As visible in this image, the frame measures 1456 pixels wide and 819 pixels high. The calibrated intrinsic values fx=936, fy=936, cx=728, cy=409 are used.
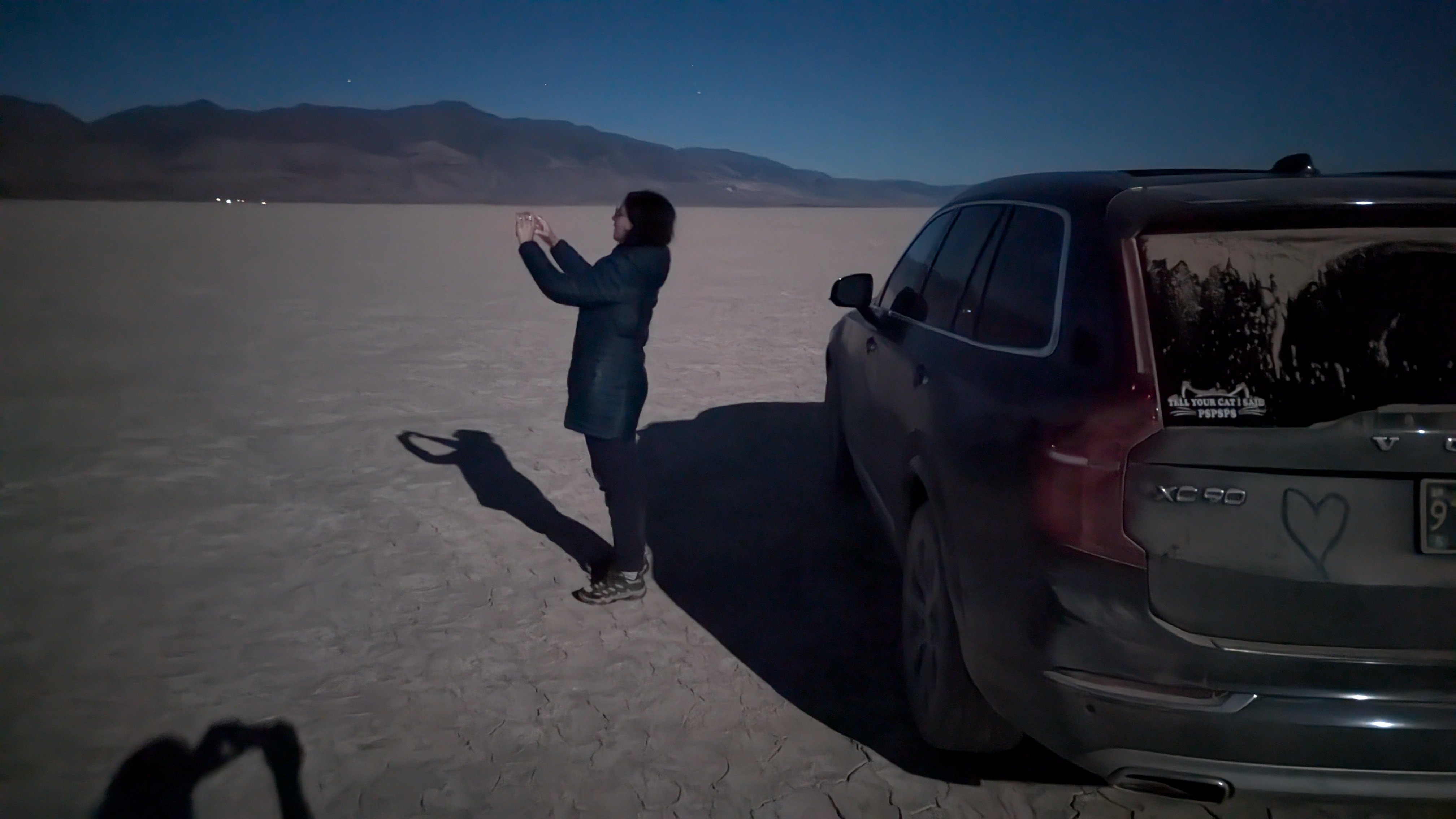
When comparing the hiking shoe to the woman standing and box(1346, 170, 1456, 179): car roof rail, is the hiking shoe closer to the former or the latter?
the woman standing

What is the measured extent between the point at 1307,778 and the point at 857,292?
2578 millimetres

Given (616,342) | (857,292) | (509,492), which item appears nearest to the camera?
(616,342)

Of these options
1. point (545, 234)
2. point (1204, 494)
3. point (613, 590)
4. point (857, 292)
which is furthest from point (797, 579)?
point (1204, 494)

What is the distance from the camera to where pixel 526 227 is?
12.4ft

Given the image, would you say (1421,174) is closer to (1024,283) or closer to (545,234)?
(1024,283)

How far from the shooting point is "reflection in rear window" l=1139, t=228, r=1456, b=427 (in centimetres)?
197

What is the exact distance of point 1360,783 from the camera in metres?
1.99

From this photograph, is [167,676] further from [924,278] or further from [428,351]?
[428,351]

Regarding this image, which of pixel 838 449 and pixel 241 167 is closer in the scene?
pixel 838 449

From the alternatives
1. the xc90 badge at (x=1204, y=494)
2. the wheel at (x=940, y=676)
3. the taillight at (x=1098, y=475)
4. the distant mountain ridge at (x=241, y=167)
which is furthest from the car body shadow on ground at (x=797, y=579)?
the distant mountain ridge at (x=241, y=167)

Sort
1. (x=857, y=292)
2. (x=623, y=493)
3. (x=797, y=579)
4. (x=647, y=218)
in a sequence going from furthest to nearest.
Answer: (x=797, y=579) → (x=857, y=292) → (x=623, y=493) → (x=647, y=218)

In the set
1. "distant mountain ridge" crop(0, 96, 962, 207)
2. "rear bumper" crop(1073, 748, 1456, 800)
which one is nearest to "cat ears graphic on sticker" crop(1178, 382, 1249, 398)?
"rear bumper" crop(1073, 748, 1456, 800)

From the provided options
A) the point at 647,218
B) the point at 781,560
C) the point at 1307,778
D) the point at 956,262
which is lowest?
the point at 781,560

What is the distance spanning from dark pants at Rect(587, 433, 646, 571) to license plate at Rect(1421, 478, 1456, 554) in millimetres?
2729
